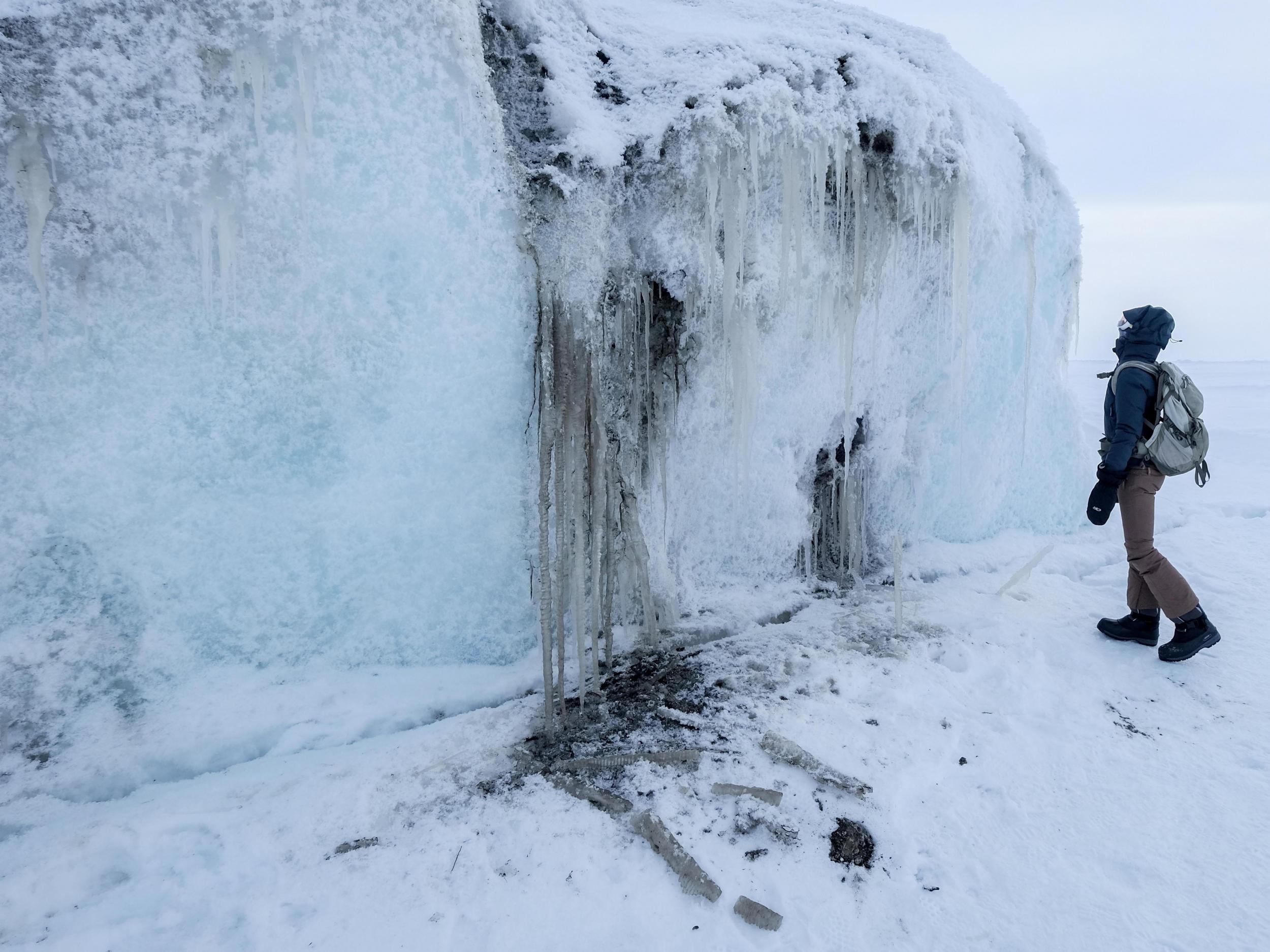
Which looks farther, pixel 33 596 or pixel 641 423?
pixel 641 423

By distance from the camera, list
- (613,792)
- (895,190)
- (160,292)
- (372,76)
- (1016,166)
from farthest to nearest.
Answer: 1. (1016,166)
2. (895,190)
3. (372,76)
4. (160,292)
5. (613,792)

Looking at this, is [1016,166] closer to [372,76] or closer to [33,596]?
[372,76]

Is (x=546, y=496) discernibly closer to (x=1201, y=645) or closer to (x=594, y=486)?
(x=594, y=486)

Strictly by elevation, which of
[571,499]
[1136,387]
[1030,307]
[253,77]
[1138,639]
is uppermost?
[253,77]

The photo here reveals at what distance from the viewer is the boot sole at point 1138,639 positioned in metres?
3.81

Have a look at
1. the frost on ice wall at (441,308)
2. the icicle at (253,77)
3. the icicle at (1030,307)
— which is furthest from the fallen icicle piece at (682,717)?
the icicle at (1030,307)

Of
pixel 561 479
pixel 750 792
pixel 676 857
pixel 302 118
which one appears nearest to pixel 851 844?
pixel 750 792

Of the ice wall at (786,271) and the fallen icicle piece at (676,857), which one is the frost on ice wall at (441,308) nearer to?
the ice wall at (786,271)

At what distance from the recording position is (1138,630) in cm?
382

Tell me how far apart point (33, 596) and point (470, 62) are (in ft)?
9.98

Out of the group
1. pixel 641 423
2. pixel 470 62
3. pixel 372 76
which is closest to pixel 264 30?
pixel 372 76

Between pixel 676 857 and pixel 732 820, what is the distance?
29 centimetres

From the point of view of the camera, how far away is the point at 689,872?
228 centimetres

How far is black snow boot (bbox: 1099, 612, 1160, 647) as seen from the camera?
380 centimetres
